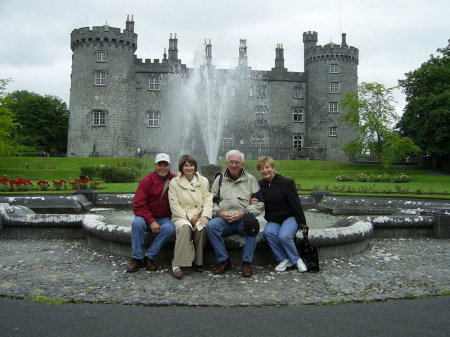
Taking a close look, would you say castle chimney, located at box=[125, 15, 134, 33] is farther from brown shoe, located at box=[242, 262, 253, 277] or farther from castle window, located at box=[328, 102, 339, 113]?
brown shoe, located at box=[242, 262, 253, 277]

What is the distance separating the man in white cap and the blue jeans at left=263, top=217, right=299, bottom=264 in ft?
4.69

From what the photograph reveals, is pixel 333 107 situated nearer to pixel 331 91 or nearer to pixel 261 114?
pixel 331 91

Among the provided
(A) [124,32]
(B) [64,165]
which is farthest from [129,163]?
(A) [124,32]

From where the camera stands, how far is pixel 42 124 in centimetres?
5666

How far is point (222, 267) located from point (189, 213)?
973mm

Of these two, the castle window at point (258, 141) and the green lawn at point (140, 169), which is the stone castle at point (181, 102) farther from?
the green lawn at point (140, 169)

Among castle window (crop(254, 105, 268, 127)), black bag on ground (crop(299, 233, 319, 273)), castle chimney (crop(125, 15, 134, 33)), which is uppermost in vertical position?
castle chimney (crop(125, 15, 134, 33))

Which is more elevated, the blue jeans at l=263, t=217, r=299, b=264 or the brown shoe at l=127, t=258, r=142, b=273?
the blue jeans at l=263, t=217, r=299, b=264

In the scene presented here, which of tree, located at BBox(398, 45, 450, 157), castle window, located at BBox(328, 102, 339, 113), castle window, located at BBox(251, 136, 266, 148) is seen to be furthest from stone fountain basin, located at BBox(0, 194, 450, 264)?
castle window, located at BBox(251, 136, 266, 148)

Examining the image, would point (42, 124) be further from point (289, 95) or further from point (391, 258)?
point (391, 258)

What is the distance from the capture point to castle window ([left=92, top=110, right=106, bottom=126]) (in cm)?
4152

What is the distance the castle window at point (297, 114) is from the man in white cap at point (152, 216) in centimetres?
4235

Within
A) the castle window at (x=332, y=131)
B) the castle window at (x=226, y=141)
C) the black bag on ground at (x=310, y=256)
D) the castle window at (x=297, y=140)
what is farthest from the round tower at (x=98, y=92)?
the black bag on ground at (x=310, y=256)

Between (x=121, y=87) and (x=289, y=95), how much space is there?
18.6 m
